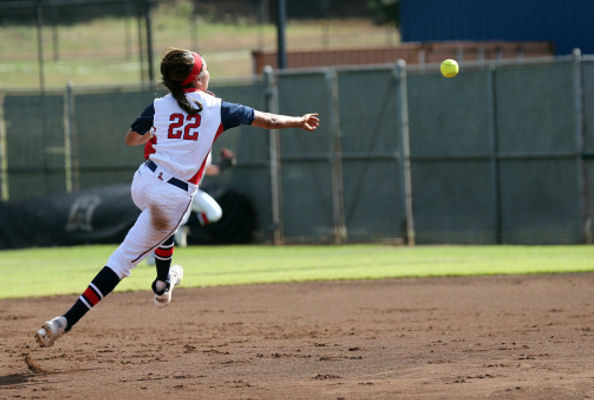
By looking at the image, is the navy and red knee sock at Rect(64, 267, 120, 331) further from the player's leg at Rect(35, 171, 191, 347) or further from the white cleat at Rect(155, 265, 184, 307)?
the white cleat at Rect(155, 265, 184, 307)

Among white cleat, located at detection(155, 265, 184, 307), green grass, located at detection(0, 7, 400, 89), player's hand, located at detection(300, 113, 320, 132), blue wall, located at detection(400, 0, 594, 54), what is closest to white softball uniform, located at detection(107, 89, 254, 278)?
player's hand, located at detection(300, 113, 320, 132)

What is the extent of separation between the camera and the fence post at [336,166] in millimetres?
15930

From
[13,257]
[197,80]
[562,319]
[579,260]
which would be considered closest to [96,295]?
[197,80]

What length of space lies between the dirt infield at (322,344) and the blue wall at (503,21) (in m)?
11.9

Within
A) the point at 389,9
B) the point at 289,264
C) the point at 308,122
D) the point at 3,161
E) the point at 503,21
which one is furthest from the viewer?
the point at 389,9

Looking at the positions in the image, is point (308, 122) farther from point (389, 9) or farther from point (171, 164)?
point (389, 9)

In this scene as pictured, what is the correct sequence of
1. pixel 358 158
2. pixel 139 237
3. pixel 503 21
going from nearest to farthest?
1. pixel 139 237
2. pixel 358 158
3. pixel 503 21

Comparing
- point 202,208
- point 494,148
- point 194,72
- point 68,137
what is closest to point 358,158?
point 494,148

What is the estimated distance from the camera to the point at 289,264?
13.2m

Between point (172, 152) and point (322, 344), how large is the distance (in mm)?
1884

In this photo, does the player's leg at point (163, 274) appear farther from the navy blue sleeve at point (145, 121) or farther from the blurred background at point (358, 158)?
the blurred background at point (358, 158)

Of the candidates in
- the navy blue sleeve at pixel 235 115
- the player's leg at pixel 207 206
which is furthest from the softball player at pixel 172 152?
the player's leg at pixel 207 206

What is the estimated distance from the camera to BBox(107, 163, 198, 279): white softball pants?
6.58 metres

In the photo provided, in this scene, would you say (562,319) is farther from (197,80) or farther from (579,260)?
(579,260)
